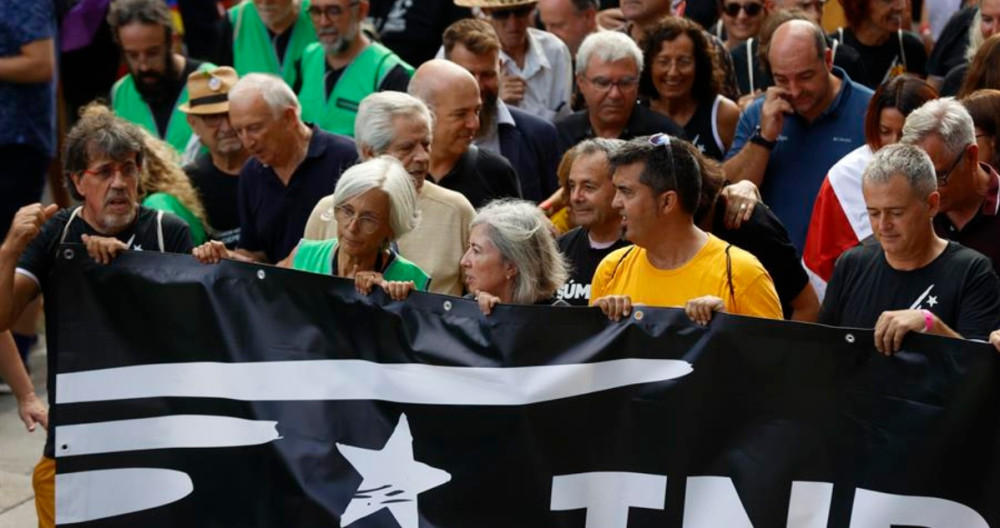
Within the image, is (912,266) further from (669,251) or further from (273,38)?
(273,38)

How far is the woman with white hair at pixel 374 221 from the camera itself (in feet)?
19.2

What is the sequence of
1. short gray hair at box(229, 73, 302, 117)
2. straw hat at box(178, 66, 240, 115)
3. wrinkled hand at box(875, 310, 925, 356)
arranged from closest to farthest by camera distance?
wrinkled hand at box(875, 310, 925, 356), short gray hair at box(229, 73, 302, 117), straw hat at box(178, 66, 240, 115)

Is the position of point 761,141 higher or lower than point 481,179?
higher

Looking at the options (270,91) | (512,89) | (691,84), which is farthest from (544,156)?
(270,91)

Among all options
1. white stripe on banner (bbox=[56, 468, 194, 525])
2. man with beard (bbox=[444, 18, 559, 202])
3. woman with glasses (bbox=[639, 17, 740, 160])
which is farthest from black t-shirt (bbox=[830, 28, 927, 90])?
white stripe on banner (bbox=[56, 468, 194, 525])

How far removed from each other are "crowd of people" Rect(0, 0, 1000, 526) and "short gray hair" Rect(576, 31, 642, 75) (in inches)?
0.8

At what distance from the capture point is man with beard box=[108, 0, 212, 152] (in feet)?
29.7

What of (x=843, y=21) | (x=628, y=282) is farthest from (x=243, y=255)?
(x=843, y=21)

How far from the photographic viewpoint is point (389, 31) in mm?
10422

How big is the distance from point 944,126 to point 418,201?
6.66 feet

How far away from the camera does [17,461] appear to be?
26.1ft

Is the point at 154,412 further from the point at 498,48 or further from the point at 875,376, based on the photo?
the point at 498,48

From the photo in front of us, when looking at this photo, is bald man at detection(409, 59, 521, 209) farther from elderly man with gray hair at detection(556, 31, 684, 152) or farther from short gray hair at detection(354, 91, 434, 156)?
elderly man with gray hair at detection(556, 31, 684, 152)

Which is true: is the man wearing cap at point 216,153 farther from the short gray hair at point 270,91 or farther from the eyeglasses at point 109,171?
the eyeglasses at point 109,171
